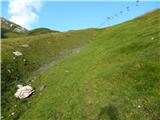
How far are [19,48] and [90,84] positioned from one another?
29223 millimetres

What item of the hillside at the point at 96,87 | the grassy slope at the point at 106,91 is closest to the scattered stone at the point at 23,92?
the hillside at the point at 96,87

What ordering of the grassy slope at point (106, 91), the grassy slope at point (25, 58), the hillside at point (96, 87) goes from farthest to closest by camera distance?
the grassy slope at point (25, 58) < the hillside at point (96, 87) < the grassy slope at point (106, 91)

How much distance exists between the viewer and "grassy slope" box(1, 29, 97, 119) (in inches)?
1203

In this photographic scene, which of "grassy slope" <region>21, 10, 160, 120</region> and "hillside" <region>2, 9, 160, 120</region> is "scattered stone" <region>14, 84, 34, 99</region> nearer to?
"hillside" <region>2, 9, 160, 120</region>

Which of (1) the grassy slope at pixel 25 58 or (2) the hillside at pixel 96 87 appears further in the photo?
(1) the grassy slope at pixel 25 58

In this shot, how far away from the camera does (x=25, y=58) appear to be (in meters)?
48.8

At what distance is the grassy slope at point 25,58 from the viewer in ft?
100

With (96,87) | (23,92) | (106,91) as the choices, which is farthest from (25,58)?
(106,91)

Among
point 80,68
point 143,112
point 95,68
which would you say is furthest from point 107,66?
point 143,112

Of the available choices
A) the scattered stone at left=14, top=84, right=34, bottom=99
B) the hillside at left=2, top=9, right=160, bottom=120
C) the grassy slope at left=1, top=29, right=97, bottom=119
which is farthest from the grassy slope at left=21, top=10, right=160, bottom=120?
the grassy slope at left=1, top=29, right=97, bottom=119

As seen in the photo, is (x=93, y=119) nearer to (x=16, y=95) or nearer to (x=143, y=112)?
(x=143, y=112)

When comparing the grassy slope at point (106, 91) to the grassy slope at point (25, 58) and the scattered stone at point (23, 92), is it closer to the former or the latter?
the scattered stone at point (23, 92)

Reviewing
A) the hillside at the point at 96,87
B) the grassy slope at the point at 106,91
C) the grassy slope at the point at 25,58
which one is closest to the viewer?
the grassy slope at the point at 106,91

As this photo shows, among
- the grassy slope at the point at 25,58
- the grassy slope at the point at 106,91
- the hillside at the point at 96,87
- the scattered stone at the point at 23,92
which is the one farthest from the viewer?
the scattered stone at the point at 23,92
